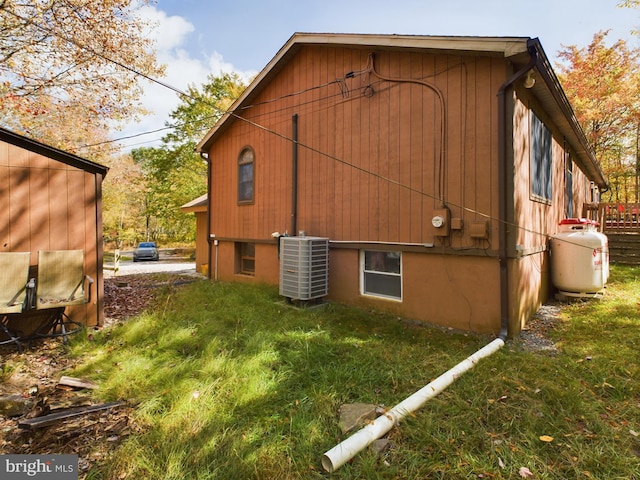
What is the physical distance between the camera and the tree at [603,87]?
1543 cm

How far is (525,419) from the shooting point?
2.59 meters

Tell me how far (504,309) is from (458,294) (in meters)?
0.68

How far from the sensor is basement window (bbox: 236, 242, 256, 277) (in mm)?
9102

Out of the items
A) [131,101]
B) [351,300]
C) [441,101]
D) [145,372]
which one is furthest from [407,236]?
[131,101]

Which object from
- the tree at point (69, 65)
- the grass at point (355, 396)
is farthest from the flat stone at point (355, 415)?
the tree at point (69, 65)

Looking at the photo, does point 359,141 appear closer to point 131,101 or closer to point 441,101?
point 441,101

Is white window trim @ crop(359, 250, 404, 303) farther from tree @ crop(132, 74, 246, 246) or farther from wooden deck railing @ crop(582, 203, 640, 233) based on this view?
tree @ crop(132, 74, 246, 246)

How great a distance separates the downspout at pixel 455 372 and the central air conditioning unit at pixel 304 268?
318 centimetres

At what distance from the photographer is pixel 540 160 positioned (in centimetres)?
609

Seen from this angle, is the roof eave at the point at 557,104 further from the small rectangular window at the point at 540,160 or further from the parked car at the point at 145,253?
the parked car at the point at 145,253

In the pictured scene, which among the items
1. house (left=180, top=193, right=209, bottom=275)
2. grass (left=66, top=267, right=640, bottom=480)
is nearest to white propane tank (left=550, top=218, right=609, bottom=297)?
grass (left=66, top=267, right=640, bottom=480)

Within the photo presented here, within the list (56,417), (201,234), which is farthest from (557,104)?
(201,234)

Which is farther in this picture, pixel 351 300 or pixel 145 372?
pixel 351 300

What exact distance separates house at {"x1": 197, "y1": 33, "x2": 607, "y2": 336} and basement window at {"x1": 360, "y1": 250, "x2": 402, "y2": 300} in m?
0.02
